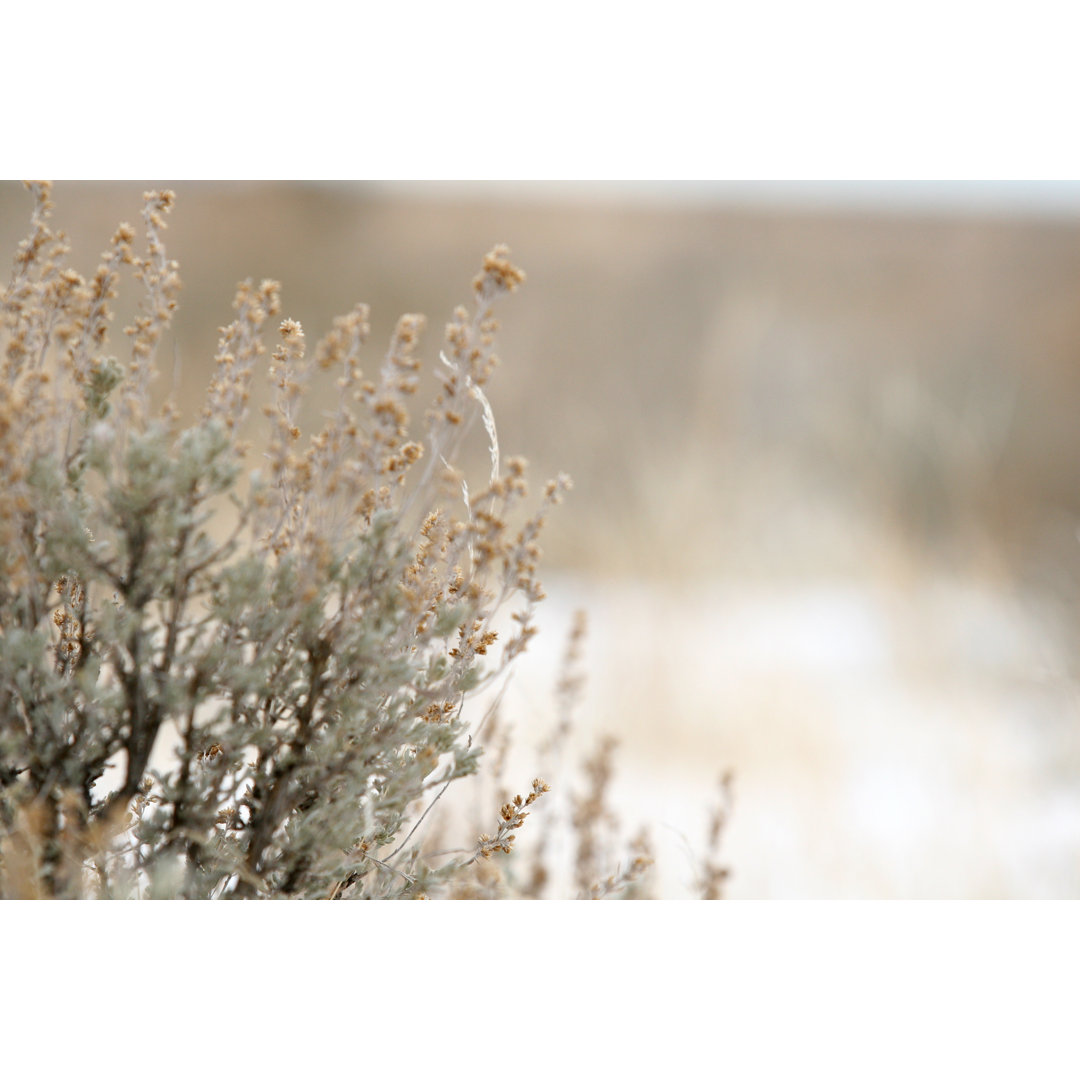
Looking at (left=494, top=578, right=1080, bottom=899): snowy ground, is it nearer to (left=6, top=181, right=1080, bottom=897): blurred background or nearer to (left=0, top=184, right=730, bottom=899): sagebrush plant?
(left=6, top=181, right=1080, bottom=897): blurred background

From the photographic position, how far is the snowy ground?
2062 mm

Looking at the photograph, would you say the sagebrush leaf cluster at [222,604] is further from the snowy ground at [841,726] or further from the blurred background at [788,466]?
the blurred background at [788,466]

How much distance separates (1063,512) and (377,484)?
246 cm

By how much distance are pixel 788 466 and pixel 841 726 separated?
779 millimetres

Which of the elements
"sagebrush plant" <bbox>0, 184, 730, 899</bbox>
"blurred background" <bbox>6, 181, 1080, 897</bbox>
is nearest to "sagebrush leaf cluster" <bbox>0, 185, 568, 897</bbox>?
"sagebrush plant" <bbox>0, 184, 730, 899</bbox>

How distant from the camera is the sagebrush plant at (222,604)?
795mm

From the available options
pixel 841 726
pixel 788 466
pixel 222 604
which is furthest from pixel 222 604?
pixel 788 466

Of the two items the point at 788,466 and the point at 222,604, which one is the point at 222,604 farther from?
the point at 788,466

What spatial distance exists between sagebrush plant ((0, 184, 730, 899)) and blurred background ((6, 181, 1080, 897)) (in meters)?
1.24

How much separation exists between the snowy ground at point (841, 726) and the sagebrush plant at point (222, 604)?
102cm

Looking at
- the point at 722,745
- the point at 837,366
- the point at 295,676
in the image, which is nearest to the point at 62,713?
the point at 295,676

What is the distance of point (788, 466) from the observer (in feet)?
9.53

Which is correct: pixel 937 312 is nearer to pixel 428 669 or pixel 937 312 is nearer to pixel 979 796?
pixel 979 796
